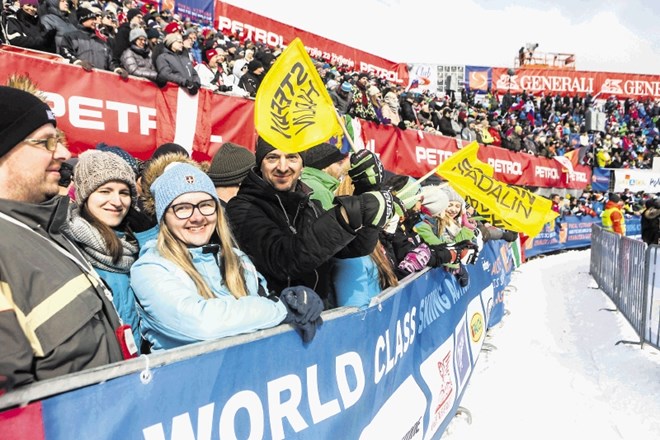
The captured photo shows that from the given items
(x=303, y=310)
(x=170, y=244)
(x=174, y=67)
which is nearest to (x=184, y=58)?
(x=174, y=67)

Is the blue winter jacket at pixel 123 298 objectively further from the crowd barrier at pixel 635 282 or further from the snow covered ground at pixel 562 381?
the crowd barrier at pixel 635 282

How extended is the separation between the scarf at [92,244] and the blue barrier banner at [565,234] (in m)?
16.4

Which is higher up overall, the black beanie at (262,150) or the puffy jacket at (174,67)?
the puffy jacket at (174,67)

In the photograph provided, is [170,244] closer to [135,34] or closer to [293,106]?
[293,106]

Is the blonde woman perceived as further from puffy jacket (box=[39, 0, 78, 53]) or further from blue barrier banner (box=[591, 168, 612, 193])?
blue barrier banner (box=[591, 168, 612, 193])

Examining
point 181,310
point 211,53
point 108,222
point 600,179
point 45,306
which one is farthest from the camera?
point 600,179

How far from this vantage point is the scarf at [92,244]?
7.32 feet

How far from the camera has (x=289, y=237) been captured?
7.93 ft

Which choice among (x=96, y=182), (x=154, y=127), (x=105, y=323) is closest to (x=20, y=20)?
(x=154, y=127)

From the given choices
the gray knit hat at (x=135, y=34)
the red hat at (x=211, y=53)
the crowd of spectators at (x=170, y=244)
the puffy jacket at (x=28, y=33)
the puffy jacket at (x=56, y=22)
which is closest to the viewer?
the crowd of spectators at (x=170, y=244)

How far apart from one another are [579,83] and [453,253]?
3827 centimetres

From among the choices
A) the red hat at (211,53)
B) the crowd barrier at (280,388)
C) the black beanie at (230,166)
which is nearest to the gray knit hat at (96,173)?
the black beanie at (230,166)

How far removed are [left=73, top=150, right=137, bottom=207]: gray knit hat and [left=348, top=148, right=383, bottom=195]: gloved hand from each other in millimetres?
1116

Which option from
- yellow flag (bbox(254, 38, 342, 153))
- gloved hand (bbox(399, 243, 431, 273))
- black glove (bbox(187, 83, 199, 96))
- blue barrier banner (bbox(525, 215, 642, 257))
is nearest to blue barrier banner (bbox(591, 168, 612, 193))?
blue barrier banner (bbox(525, 215, 642, 257))
